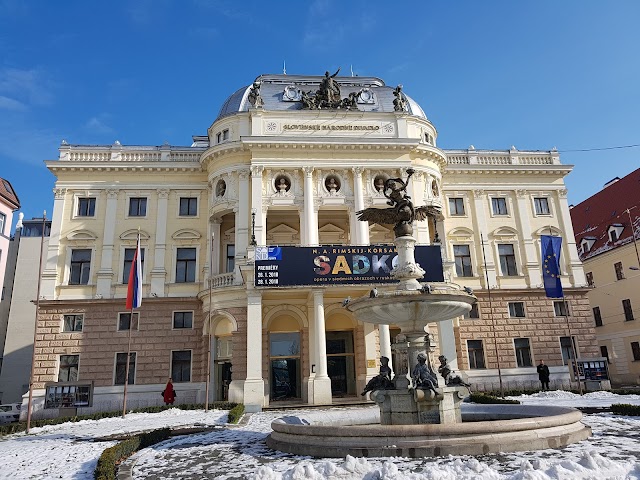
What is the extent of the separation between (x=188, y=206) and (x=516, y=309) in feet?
78.2

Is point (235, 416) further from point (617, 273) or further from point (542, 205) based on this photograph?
point (617, 273)

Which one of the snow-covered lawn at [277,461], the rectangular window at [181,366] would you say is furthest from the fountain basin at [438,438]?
the rectangular window at [181,366]

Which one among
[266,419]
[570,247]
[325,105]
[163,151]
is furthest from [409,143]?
[266,419]

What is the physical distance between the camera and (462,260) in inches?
1387

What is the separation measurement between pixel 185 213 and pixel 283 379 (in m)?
13.1

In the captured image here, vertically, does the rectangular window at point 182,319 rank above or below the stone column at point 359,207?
below

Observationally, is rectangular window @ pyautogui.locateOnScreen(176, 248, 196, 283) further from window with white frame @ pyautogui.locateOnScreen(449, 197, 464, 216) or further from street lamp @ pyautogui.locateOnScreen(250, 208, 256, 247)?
window with white frame @ pyautogui.locateOnScreen(449, 197, 464, 216)

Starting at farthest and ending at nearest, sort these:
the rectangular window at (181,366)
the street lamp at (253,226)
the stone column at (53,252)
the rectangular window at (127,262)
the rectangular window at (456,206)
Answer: the rectangular window at (456,206) < the rectangular window at (127,262) < the stone column at (53,252) < the rectangular window at (181,366) < the street lamp at (253,226)

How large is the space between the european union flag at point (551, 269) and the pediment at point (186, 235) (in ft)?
71.0

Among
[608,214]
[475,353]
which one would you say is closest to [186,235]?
[475,353]

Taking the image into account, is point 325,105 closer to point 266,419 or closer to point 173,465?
point 266,419

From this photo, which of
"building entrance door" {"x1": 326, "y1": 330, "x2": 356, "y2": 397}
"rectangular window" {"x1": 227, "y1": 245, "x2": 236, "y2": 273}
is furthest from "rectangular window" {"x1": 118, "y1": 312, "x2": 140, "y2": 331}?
"building entrance door" {"x1": 326, "y1": 330, "x2": 356, "y2": 397}

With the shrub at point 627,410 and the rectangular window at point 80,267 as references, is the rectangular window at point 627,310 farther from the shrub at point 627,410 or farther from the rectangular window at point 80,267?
the rectangular window at point 80,267

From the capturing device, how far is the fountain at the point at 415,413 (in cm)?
1024
